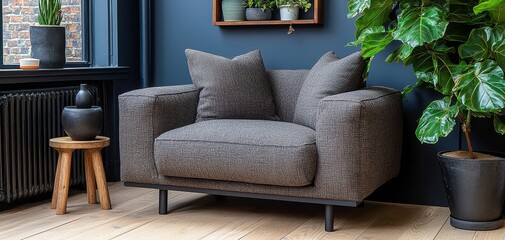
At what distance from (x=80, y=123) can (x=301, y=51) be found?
48.7 inches

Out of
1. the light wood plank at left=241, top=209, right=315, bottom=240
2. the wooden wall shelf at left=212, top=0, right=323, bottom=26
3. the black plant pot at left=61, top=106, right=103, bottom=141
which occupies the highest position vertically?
the wooden wall shelf at left=212, top=0, right=323, bottom=26

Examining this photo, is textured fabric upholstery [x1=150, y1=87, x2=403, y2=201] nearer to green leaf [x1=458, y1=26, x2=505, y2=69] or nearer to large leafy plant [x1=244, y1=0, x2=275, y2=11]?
green leaf [x1=458, y1=26, x2=505, y2=69]

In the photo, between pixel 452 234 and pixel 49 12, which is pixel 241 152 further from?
pixel 49 12

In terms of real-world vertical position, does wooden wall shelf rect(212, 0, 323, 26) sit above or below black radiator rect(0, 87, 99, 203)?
above

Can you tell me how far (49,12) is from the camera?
11.7ft

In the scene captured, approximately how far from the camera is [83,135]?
11.0 ft

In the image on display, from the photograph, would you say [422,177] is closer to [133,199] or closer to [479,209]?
[479,209]

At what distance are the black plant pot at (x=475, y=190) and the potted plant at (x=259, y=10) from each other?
4.17ft

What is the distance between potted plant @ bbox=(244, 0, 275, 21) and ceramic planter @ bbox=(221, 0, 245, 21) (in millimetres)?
38

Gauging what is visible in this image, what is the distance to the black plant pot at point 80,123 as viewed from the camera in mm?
3324

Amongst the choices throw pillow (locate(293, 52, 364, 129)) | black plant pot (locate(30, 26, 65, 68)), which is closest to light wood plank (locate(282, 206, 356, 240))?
throw pillow (locate(293, 52, 364, 129))

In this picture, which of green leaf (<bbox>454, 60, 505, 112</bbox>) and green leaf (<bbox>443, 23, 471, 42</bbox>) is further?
green leaf (<bbox>443, 23, 471, 42</bbox>)

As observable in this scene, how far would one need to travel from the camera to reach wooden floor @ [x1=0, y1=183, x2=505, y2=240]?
298cm

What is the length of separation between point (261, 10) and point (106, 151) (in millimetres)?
1201
